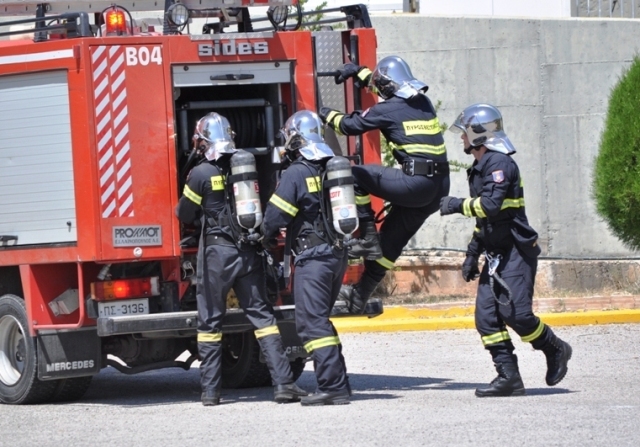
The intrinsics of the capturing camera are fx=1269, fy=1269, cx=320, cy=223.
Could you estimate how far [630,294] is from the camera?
14227 millimetres

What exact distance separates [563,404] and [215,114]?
303cm

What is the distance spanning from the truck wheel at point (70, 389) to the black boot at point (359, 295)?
194 cm

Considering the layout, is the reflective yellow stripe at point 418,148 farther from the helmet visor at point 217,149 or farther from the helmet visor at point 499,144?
the helmet visor at point 217,149

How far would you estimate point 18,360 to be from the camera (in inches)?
366

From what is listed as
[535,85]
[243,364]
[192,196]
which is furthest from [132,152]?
[535,85]

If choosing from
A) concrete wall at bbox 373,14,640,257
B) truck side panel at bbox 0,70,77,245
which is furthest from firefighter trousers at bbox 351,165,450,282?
concrete wall at bbox 373,14,640,257

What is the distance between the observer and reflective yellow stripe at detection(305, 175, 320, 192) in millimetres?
8422

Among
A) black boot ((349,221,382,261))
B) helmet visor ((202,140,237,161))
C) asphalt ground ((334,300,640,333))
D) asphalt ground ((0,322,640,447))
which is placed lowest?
asphalt ground ((334,300,640,333))

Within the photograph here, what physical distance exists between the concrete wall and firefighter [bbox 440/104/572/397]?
7238 mm

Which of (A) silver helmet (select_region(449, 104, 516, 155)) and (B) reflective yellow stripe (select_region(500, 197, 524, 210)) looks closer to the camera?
(B) reflective yellow stripe (select_region(500, 197, 524, 210))

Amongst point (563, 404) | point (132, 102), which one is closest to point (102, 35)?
point (132, 102)

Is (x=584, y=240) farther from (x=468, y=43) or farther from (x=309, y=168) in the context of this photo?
(x=309, y=168)

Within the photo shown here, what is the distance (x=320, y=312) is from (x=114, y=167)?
1.70m

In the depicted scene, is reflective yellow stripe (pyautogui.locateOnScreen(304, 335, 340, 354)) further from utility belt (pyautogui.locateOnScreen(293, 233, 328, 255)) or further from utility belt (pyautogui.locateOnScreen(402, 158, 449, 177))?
utility belt (pyautogui.locateOnScreen(402, 158, 449, 177))
